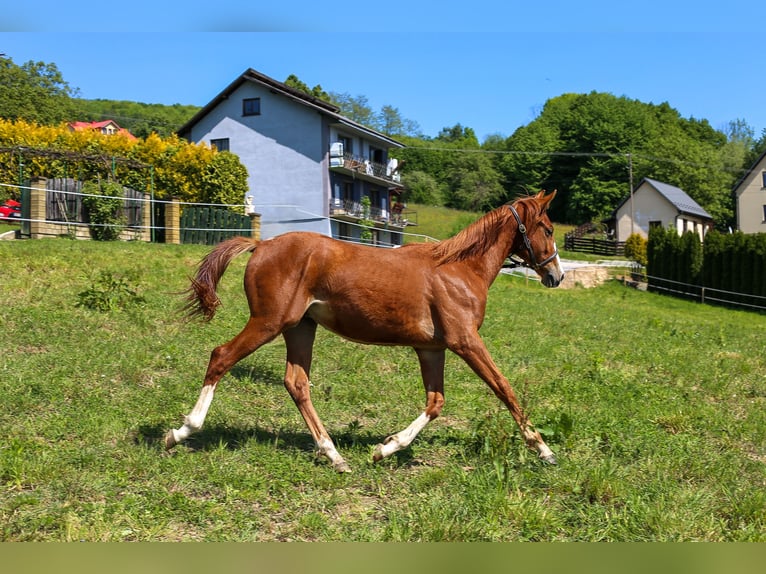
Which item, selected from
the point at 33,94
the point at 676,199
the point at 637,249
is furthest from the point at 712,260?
the point at 33,94

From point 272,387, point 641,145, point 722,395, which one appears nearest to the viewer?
point 272,387

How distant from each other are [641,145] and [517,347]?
86.9 meters

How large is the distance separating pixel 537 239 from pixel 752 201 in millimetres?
66173

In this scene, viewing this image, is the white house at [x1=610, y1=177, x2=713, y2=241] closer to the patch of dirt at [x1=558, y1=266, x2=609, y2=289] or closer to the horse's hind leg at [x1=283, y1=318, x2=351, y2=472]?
the patch of dirt at [x1=558, y1=266, x2=609, y2=289]

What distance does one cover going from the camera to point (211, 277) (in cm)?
603

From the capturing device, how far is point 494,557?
301 cm

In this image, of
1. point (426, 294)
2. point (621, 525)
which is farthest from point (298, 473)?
point (621, 525)

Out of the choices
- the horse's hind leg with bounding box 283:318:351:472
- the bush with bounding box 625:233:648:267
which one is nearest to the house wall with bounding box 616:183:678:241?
the bush with bounding box 625:233:648:267

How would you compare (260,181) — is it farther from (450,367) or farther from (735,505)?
(735,505)

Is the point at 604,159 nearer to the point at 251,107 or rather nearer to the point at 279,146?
the point at 279,146

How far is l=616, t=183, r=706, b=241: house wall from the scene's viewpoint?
66.1 m

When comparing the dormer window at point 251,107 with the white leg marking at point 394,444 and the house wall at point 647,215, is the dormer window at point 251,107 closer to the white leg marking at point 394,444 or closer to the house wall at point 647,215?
the white leg marking at point 394,444

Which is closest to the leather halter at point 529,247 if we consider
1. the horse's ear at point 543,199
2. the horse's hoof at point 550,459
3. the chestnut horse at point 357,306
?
the horse's ear at point 543,199

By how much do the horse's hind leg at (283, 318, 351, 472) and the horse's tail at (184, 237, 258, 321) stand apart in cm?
74
